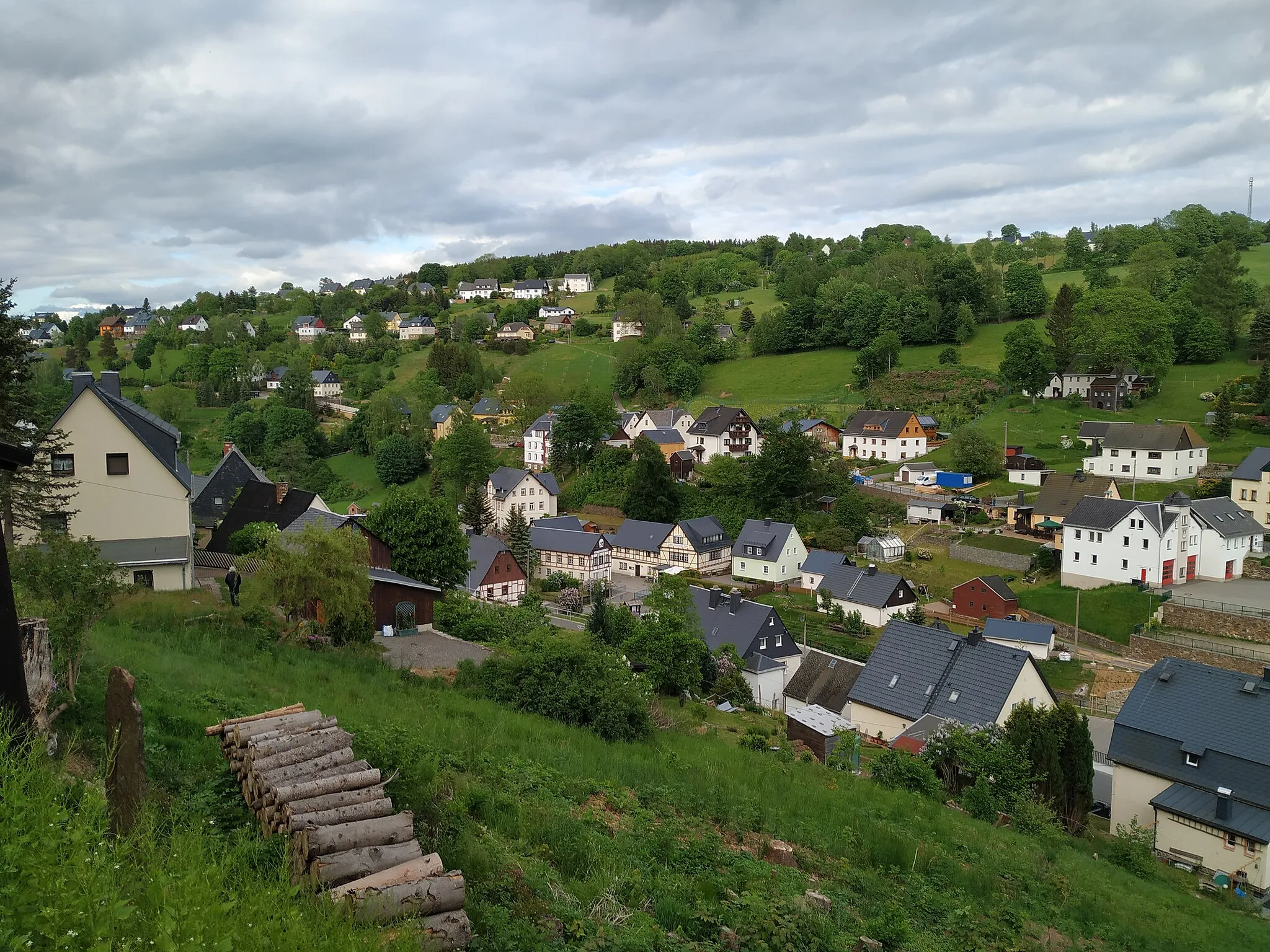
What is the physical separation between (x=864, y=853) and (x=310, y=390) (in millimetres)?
95105

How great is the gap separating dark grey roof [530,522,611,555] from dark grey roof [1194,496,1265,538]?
32.7 meters

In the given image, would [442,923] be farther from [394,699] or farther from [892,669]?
[892,669]

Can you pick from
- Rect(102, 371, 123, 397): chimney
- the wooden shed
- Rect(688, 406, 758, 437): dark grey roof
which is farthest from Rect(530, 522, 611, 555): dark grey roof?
Rect(102, 371, 123, 397): chimney

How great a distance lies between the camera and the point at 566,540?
186ft

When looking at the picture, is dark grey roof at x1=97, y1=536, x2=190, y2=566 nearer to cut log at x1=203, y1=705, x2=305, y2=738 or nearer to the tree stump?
cut log at x1=203, y1=705, x2=305, y2=738

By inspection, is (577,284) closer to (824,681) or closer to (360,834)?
(824,681)

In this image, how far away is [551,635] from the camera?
20.0 metres

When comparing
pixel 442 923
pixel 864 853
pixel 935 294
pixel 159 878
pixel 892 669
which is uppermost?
pixel 935 294

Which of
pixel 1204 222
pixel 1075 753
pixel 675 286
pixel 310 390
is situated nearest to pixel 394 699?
pixel 1075 753

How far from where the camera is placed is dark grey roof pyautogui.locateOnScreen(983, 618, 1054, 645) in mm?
36781

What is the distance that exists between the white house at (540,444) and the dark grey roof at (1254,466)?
5101 centimetres

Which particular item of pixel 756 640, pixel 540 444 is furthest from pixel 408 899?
pixel 540 444

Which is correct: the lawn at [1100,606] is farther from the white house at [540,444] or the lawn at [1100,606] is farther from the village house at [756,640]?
the white house at [540,444]

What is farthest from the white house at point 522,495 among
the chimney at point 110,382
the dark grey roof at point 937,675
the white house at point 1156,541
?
the dark grey roof at point 937,675
